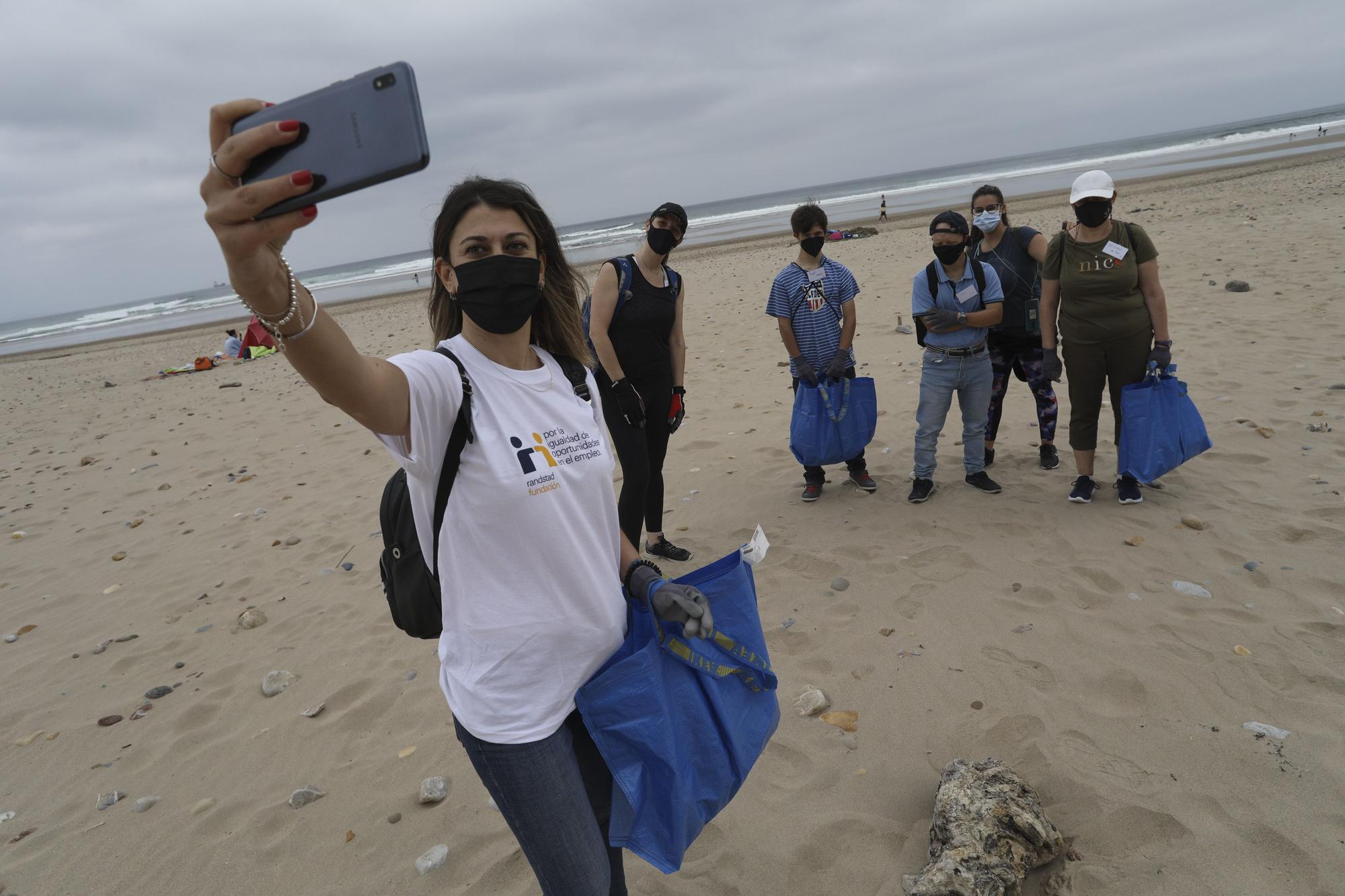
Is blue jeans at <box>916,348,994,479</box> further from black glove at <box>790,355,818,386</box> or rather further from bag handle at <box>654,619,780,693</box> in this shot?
bag handle at <box>654,619,780,693</box>

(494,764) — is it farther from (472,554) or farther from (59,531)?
(59,531)

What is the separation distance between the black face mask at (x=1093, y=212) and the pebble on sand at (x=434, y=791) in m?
4.82

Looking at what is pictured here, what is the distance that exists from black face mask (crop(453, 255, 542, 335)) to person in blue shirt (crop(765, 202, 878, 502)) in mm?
3676

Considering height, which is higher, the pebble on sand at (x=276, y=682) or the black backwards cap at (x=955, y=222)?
the black backwards cap at (x=955, y=222)

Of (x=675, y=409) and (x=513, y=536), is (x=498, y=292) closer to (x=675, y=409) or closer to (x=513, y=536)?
(x=513, y=536)

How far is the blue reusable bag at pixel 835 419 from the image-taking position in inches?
209

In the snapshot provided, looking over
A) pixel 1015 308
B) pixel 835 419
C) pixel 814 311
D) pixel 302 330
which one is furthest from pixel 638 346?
pixel 302 330

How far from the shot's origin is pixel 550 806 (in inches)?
65.5

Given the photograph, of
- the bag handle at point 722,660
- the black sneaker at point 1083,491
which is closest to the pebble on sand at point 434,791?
the bag handle at point 722,660

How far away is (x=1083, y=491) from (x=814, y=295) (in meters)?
2.33

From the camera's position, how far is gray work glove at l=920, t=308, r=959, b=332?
4.95m

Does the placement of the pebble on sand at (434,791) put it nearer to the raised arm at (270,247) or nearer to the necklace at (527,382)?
the necklace at (527,382)

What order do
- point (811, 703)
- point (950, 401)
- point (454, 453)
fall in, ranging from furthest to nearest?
point (950, 401) < point (811, 703) < point (454, 453)

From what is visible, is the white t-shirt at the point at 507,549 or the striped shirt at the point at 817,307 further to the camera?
the striped shirt at the point at 817,307
